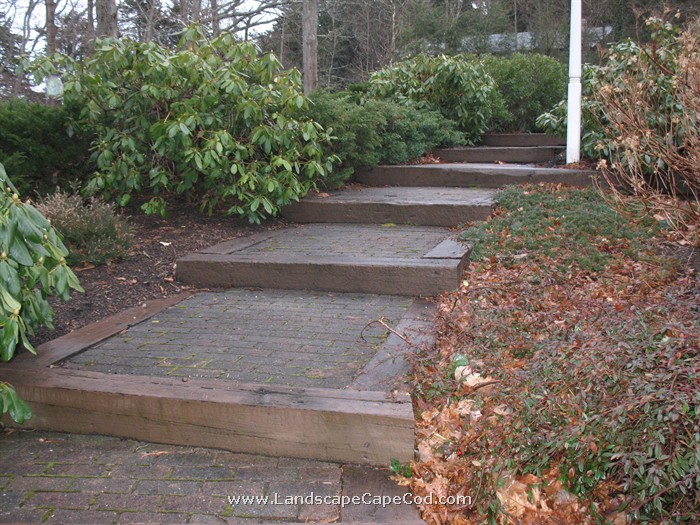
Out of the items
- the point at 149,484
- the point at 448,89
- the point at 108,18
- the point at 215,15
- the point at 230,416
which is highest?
the point at 215,15

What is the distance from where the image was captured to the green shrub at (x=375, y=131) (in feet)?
24.0

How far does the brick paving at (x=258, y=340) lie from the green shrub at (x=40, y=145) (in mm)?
2662

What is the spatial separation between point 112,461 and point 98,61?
446 cm

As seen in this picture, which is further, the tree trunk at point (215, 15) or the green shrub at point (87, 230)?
the tree trunk at point (215, 15)

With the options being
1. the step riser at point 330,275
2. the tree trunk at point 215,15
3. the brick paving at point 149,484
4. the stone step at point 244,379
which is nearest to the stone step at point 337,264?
the step riser at point 330,275

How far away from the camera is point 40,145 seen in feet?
20.9

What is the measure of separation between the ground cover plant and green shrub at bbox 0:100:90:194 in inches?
177

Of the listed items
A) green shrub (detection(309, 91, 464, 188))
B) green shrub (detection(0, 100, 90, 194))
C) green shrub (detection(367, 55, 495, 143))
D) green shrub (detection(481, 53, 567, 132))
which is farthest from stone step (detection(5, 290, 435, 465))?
green shrub (detection(481, 53, 567, 132))

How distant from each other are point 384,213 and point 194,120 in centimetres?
214

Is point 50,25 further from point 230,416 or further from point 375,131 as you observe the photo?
point 230,416

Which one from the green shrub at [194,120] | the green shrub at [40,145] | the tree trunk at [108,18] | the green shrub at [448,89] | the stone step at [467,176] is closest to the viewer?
the green shrub at [194,120]

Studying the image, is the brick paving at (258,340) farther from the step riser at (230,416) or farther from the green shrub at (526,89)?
the green shrub at (526,89)

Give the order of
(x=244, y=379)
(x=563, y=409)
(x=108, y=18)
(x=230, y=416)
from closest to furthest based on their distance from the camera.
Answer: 1. (x=563, y=409)
2. (x=230, y=416)
3. (x=244, y=379)
4. (x=108, y=18)

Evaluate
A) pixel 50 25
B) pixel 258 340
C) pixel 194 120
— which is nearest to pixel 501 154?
pixel 194 120
